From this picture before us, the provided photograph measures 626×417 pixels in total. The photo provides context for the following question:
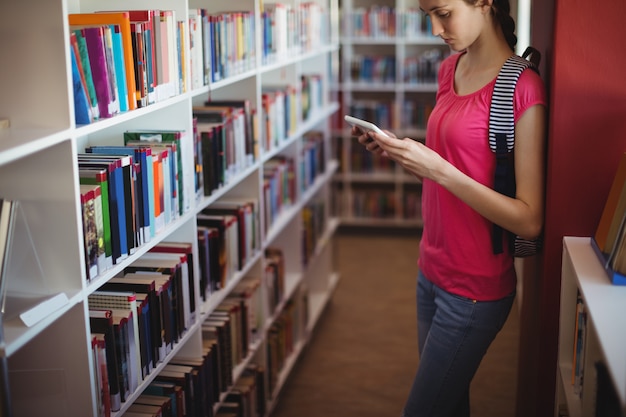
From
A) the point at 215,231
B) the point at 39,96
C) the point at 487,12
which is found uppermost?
the point at 487,12

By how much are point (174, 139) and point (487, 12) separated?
0.93m

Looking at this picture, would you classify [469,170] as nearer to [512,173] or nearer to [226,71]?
[512,173]

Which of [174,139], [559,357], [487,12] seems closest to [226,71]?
[174,139]

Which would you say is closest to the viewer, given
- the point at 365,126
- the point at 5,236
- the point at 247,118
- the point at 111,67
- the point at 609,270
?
the point at 5,236

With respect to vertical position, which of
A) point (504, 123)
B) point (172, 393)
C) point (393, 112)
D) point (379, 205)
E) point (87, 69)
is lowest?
point (379, 205)

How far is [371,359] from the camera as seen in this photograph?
12.3 feet

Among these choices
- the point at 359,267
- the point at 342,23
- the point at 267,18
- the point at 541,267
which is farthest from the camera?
the point at 342,23

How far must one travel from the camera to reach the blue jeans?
1973 mm

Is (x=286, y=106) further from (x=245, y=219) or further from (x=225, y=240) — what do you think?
(x=225, y=240)

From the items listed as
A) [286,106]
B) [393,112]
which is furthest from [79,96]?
[393,112]

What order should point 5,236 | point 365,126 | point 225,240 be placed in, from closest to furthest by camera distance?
point 5,236 < point 365,126 < point 225,240

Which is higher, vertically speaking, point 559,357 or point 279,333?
point 559,357

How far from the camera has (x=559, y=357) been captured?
79.4 inches

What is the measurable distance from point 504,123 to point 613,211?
32cm
